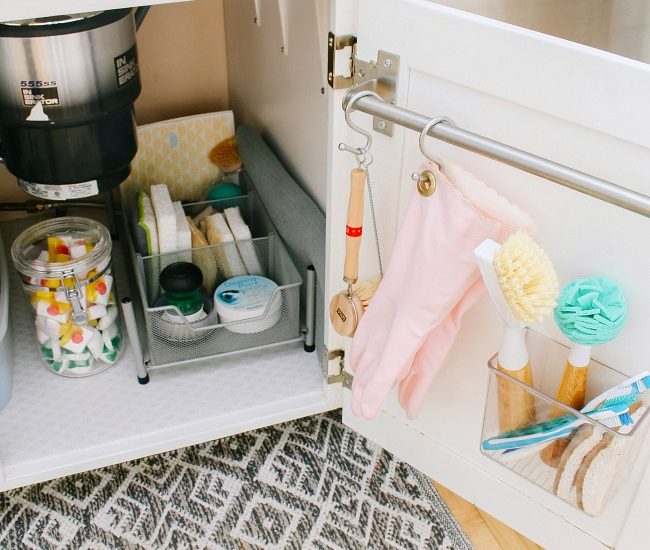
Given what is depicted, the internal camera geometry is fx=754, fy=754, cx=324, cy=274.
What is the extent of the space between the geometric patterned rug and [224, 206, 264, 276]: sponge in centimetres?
30

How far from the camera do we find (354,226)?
3.05 feet

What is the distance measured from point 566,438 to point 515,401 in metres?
0.07

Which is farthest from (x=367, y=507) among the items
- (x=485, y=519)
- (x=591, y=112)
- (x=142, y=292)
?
(x=591, y=112)

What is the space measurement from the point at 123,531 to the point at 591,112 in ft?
2.97

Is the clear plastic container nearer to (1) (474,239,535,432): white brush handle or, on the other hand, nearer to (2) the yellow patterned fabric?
(2) the yellow patterned fabric

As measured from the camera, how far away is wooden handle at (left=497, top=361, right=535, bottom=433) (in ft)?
2.77

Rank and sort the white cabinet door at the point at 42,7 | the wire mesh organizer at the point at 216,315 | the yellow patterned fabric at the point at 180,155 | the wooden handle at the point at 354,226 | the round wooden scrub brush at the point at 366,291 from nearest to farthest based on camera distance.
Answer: the white cabinet door at the point at 42,7 → the wooden handle at the point at 354,226 → the round wooden scrub brush at the point at 366,291 → the wire mesh organizer at the point at 216,315 → the yellow patterned fabric at the point at 180,155

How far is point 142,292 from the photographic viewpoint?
3.97ft

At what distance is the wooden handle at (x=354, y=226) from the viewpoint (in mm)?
891

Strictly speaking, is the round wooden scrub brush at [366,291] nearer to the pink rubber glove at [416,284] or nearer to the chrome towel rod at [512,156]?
the pink rubber glove at [416,284]

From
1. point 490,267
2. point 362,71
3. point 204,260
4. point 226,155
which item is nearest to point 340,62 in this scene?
point 362,71

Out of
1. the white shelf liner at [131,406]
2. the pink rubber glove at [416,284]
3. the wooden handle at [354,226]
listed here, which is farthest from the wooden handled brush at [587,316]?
the white shelf liner at [131,406]

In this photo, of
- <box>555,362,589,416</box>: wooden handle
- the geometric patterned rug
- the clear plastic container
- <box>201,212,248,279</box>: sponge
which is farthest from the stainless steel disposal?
<box>555,362,589,416</box>: wooden handle

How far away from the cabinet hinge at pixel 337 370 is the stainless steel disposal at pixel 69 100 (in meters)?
0.41
